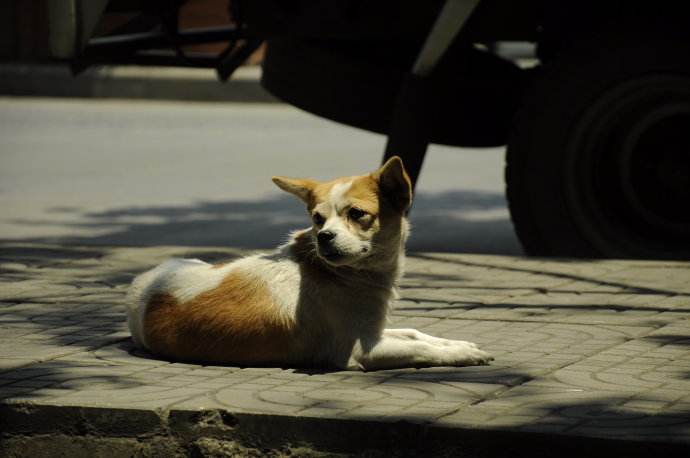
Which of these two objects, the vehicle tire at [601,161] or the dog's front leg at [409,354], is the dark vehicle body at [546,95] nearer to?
the vehicle tire at [601,161]

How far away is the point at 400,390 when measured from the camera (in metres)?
5.38

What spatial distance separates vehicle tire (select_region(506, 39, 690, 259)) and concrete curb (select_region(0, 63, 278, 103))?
16.2m

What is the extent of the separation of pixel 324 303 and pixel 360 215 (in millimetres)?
381

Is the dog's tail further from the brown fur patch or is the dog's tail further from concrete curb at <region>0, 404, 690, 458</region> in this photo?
concrete curb at <region>0, 404, 690, 458</region>

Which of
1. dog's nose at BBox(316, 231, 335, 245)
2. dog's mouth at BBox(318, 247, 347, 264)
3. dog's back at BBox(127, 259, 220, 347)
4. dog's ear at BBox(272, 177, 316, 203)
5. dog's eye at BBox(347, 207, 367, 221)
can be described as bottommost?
dog's back at BBox(127, 259, 220, 347)

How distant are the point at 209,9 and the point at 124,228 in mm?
14313

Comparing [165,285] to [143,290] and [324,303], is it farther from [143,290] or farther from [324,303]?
[324,303]

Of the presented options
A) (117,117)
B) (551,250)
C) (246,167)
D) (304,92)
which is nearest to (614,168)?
(551,250)

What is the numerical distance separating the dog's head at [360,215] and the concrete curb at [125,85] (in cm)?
1911

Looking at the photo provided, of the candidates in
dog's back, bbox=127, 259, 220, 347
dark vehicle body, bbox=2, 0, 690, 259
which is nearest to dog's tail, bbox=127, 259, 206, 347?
dog's back, bbox=127, 259, 220, 347

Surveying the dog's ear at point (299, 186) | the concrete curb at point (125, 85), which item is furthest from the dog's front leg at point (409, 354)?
the concrete curb at point (125, 85)

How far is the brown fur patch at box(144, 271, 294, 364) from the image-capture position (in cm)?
579

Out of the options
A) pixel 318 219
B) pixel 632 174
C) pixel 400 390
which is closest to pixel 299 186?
pixel 318 219

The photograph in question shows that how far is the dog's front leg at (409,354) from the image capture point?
574 centimetres
